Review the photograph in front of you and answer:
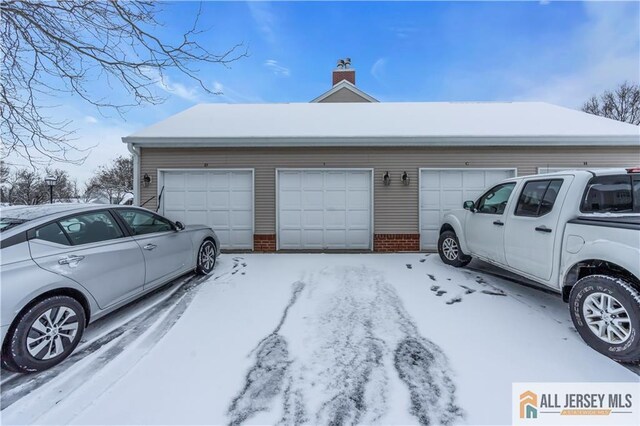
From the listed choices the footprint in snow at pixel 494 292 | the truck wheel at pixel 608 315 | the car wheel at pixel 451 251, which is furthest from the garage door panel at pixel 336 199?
the truck wheel at pixel 608 315

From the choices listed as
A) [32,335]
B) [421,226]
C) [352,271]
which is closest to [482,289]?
[352,271]

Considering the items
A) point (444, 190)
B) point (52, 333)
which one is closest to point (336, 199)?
point (444, 190)

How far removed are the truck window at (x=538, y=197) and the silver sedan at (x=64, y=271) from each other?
5.15 m

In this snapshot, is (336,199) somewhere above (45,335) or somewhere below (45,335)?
above

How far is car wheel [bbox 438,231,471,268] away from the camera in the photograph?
17.5ft

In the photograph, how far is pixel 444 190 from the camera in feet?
23.2

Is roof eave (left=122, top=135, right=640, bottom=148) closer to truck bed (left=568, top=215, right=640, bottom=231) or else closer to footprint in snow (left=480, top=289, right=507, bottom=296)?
footprint in snow (left=480, top=289, right=507, bottom=296)

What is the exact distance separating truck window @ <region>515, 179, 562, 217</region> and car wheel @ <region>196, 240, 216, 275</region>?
17.1 feet

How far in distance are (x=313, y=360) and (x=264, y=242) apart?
4.82 m

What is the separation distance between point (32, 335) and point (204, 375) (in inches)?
60.4

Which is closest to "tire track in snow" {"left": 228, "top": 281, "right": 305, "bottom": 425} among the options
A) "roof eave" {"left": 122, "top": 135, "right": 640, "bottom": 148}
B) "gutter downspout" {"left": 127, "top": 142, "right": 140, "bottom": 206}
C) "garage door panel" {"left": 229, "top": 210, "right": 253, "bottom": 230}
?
"garage door panel" {"left": 229, "top": 210, "right": 253, "bottom": 230}

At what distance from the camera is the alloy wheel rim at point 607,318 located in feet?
8.04

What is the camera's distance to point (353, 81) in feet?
49.3

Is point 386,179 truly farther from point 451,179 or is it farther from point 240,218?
point 240,218
